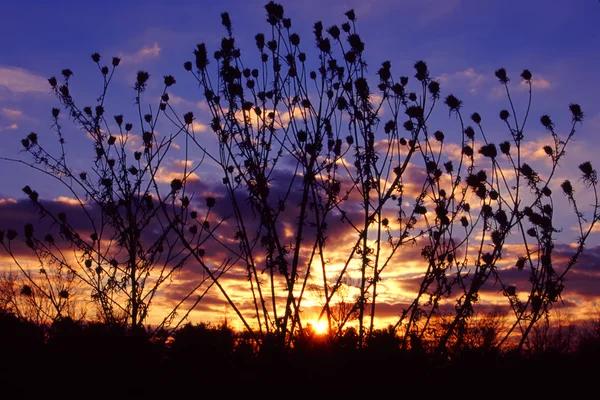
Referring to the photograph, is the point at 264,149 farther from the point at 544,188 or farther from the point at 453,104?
the point at 544,188

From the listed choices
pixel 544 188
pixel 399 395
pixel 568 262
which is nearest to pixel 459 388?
pixel 399 395

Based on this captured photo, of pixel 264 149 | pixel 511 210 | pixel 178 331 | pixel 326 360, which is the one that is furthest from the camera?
pixel 178 331

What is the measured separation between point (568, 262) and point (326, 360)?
3.99 m

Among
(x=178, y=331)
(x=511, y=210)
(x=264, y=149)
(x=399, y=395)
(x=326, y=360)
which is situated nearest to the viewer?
(x=399, y=395)

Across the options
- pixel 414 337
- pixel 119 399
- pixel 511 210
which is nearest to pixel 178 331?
pixel 119 399

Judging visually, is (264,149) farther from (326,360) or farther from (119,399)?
(119,399)

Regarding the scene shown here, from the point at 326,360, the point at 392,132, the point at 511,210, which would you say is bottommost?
the point at 326,360

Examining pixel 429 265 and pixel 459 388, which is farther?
pixel 429 265

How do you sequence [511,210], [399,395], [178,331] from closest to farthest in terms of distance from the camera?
[399,395] < [511,210] < [178,331]

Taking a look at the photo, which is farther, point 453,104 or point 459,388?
point 453,104

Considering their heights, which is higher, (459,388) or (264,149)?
(264,149)

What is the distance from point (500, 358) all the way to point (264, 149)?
443 cm

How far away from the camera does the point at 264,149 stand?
8727 millimetres

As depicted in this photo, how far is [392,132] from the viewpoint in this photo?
9086 millimetres
